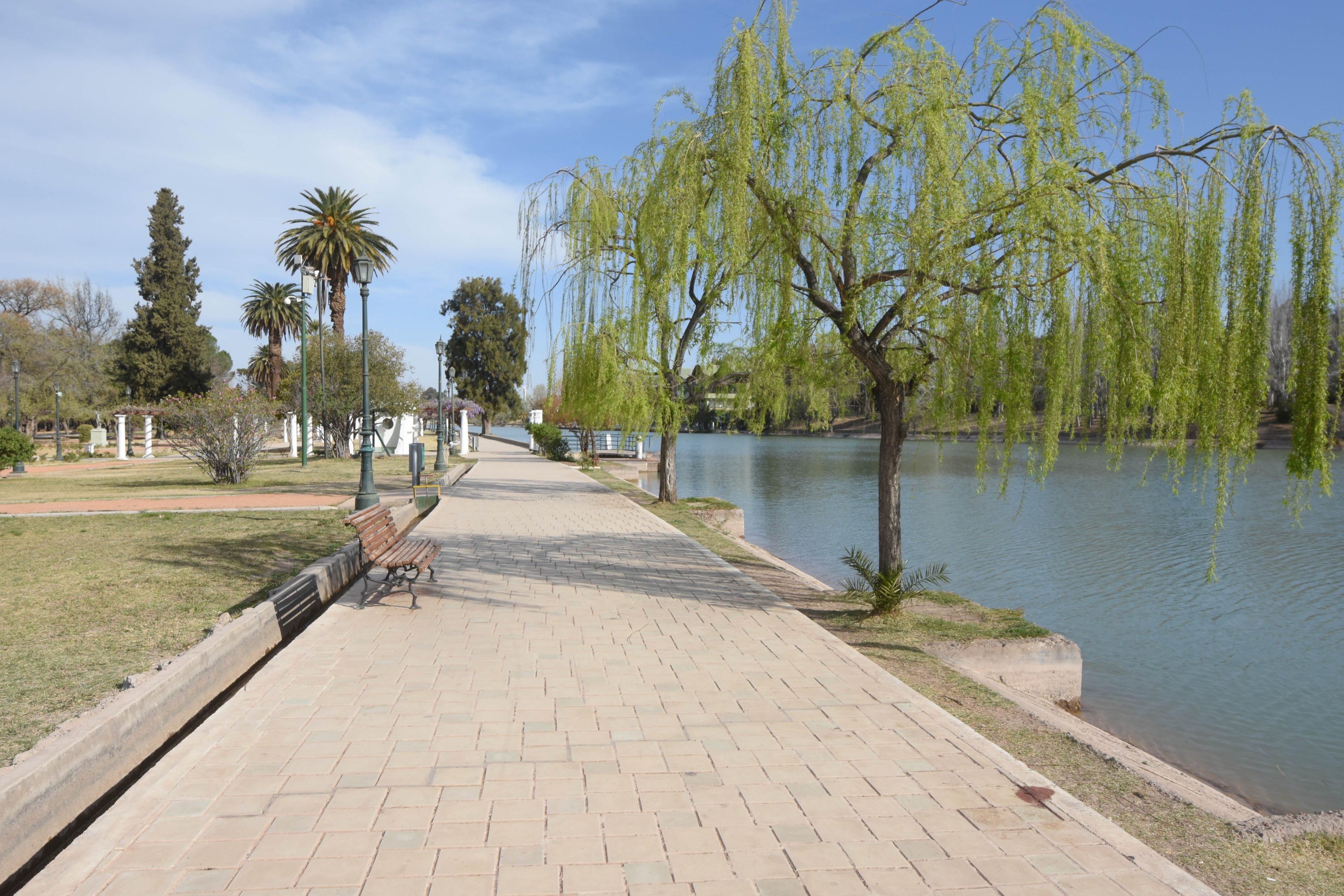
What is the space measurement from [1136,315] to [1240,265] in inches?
38.4

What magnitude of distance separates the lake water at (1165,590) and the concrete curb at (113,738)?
6344 millimetres

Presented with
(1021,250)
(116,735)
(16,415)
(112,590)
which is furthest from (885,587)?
(16,415)

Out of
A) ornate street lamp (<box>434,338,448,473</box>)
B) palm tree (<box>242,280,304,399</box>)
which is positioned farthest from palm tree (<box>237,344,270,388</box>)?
ornate street lamp (<box>434,338,448,473</box>)

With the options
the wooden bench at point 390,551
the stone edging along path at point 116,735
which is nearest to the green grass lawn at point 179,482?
the wooden bench at point 390,551

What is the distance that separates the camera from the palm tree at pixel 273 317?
182 feet

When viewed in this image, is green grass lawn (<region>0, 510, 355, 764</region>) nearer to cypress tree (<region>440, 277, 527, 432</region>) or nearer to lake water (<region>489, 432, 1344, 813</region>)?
lake water (<region>489, 432, 1344, 813</region>)

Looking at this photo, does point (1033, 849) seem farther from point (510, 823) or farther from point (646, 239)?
point (646, 239)

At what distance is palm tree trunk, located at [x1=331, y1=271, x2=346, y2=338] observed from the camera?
43.1m

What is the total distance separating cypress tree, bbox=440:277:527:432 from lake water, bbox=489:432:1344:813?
155 feet

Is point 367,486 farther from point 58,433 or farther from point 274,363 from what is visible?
point 274,363

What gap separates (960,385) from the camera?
25.5 feet

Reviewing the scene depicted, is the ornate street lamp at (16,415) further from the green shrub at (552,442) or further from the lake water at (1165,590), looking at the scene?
the lake water at (1165,590)

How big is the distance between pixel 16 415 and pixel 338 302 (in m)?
14.8

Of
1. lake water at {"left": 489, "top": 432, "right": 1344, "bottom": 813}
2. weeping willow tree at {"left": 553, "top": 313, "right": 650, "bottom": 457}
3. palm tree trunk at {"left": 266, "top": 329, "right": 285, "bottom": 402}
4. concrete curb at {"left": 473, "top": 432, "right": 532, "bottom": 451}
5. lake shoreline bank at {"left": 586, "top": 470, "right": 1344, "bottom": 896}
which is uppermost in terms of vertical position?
palm tree trunk at {"left": 266, "top": 329, "right": 285, "bottom": 402}
